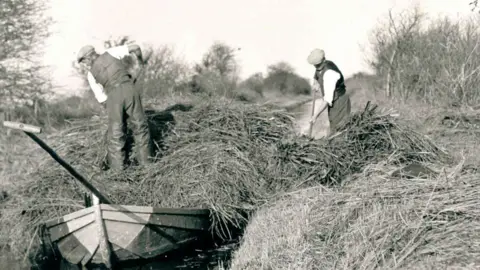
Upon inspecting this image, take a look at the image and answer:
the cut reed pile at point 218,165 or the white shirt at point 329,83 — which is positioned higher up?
the white shirt at point 329,83

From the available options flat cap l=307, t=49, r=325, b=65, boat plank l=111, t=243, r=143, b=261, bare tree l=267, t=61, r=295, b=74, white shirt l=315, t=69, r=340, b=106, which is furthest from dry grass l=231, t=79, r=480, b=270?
bare tree l=267, t=61, r=295, b=74

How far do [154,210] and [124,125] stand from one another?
1.72 meters

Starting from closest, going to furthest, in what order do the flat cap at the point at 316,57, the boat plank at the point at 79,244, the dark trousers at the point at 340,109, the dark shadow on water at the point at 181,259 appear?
the boat plank at the point at 79,244
the dark shadow on water at the point at 181,259
the flat cap at the point at 316,57
the dark trousers at the point at 340,109

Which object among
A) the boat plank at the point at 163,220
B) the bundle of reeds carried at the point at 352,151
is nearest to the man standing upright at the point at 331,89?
the bundle of reeds carried at the point at 352,151

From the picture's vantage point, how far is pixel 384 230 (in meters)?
5.24

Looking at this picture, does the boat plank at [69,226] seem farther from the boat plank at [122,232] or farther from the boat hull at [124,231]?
the boat plank at [122,232]

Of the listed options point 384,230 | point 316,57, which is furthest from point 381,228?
point 316,57

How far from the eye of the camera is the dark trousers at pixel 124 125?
8.12 meters

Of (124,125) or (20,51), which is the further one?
(20,51)

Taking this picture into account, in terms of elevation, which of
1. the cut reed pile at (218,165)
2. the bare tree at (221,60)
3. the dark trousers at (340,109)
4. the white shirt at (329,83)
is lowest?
the cut reed pile at (218,165)

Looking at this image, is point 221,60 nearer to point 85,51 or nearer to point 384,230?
point 85,51

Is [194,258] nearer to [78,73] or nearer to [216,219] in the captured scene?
[216,219]

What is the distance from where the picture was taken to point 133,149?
8438 millimetres

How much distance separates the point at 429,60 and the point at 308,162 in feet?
43.4
